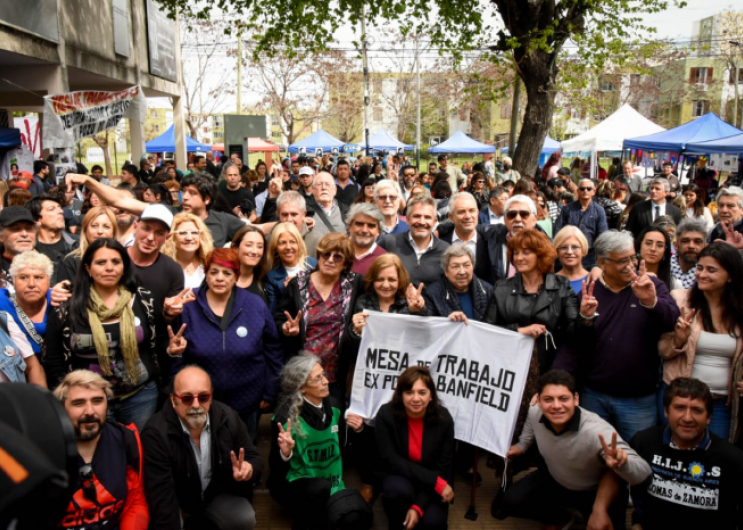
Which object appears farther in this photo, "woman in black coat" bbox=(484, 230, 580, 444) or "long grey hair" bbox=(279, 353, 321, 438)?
"woman in black coat" bbox=(484, 230, 580, 444)

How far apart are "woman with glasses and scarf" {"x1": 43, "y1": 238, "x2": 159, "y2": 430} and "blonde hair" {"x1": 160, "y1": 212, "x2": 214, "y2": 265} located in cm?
89

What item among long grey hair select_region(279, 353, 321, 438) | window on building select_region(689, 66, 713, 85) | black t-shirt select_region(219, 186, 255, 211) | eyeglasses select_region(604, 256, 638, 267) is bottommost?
long grey hair select_region(279, 353, 321, 438)

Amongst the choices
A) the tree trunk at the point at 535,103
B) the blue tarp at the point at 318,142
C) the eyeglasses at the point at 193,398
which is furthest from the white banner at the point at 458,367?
the blue tarp at the point at 318,142

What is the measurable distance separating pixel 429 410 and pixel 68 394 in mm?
2138

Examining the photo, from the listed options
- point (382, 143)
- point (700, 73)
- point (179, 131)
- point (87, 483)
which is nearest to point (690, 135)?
point (179, 131)

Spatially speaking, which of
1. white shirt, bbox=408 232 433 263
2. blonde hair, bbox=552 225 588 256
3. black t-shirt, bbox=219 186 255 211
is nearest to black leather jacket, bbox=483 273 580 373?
blonde hair, bbox=552 225 588 256

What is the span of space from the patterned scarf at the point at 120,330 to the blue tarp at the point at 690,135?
16047mm

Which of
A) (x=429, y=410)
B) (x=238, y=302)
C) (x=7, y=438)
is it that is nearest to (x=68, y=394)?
(x=238, y=302)

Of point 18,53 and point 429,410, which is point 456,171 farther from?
point 429,410

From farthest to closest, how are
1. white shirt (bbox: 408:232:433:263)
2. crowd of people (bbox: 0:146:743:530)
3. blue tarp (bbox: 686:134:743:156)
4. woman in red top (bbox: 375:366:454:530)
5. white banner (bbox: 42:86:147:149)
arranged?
blue tarp (bbox: 686:134:743:156) < white banner (bbox: 42:86:147:149) < white shirt (bbox: 408:232:433:263) < woman in red top (bbox: 375:366:454:530) < crowd of people (bbox: 0:146:743:530)

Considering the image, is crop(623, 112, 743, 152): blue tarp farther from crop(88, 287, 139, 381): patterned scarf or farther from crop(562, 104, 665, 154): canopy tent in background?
crop(88, 287, 139, 381): patterned scarf

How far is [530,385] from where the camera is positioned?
4.27 m

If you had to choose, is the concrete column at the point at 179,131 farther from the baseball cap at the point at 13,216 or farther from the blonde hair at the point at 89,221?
the blonde hair at the point at 89,221

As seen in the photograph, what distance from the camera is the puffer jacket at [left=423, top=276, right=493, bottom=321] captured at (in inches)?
177
